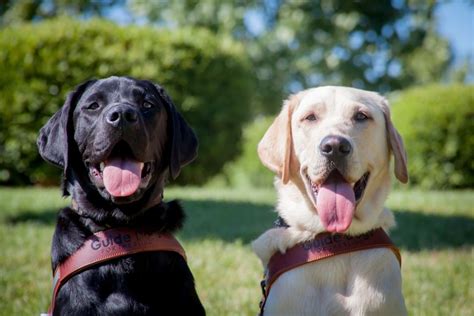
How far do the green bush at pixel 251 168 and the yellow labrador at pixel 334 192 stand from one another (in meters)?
12.8

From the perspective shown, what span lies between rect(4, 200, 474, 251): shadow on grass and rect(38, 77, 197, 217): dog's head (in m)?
3.62

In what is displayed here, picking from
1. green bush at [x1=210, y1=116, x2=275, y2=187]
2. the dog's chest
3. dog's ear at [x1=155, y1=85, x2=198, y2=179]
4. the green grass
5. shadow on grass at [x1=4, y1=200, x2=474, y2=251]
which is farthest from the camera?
green bush at [x1=210, y1=116, x2=275, y2=187]

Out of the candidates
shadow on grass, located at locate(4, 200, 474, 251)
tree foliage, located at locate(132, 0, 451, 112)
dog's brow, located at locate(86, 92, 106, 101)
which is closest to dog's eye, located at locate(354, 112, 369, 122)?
dog's brow, located at locate(86, 92, 106, 101)

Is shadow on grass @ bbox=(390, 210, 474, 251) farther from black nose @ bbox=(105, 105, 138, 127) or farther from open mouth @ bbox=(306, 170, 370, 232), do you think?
black nose @ bbox=(105, 105, 138, 127)

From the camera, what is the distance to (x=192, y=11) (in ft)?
70.2

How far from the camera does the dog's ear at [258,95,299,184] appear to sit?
3.45 meters

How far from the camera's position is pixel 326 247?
325 centimetres

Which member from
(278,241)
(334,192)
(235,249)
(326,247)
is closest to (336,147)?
(334,192)

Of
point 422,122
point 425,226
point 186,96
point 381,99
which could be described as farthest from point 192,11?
point 381,99

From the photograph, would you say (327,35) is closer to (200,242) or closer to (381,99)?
(200,242)

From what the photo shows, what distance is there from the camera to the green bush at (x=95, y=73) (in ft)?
38.6

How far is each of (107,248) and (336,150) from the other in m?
1.42

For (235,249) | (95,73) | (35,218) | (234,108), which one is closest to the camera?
(235,249)

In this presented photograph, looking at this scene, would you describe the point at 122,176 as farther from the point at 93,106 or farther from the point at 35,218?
the point at 35,218
